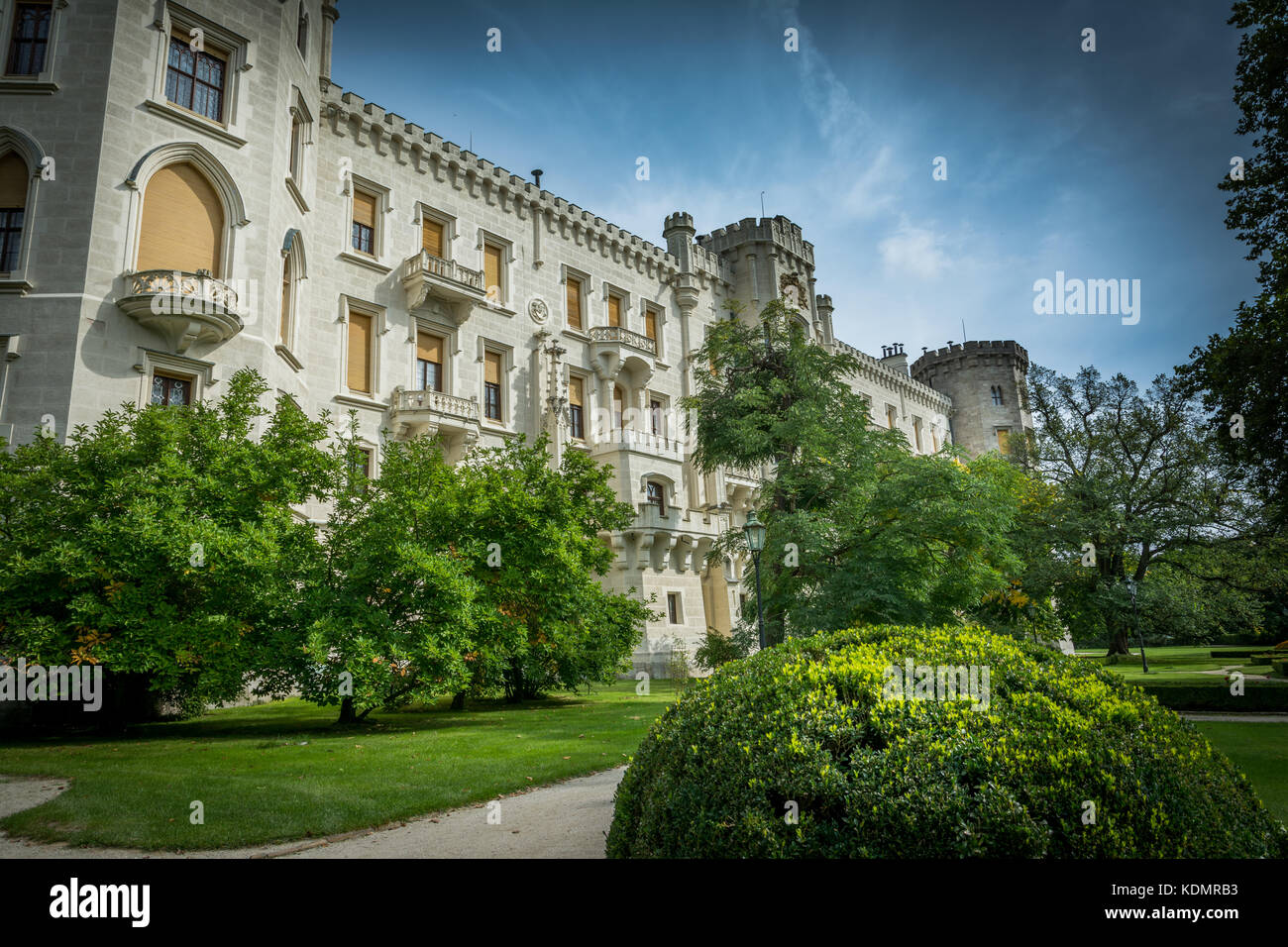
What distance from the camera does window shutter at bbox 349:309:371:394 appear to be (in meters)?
25.2

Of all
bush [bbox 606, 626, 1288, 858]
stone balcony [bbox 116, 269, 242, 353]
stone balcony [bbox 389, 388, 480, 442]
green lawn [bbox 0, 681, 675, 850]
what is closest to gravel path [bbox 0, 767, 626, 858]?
green lawn [bbox 0, 681, 675, 850]

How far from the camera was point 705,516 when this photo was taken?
1284 inches

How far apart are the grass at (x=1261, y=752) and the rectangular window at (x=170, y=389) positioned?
67.5 ft

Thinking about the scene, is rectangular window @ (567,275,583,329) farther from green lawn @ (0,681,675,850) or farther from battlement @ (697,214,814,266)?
green lawn @ (0,681,675,850)

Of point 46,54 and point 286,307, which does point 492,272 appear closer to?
point 286,307

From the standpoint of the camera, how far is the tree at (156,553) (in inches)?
495

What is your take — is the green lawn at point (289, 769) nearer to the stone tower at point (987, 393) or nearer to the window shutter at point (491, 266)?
the window shutter at point (491, 266)

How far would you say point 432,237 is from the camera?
28.6m

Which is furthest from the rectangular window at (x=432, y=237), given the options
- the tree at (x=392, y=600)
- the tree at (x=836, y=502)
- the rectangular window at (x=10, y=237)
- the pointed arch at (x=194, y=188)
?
the tree at (x=392, y=600)

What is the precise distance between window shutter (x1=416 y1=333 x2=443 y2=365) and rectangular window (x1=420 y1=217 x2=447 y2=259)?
3.25m

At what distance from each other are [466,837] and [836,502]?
1645 centimetres

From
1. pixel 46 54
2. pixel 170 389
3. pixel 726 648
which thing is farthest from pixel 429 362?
pixel 726 648

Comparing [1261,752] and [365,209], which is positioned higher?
[365,209]

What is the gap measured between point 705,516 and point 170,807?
26.1 m
